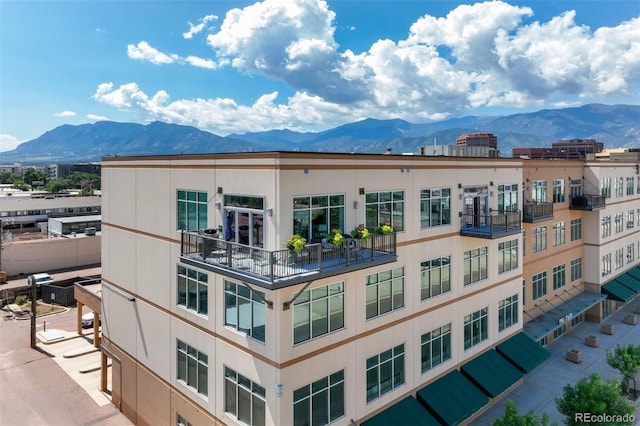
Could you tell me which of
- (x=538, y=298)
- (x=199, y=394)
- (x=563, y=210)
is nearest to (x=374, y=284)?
(x=199, y=394)

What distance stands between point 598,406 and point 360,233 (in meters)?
10.2

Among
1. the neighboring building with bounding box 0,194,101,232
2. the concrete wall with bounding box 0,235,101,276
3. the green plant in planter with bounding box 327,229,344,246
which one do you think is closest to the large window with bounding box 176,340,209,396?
the green plant in planter with bounding box 327,229,344,246

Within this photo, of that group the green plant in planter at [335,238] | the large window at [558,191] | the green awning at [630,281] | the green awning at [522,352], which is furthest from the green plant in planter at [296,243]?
the green awning at [630,281]

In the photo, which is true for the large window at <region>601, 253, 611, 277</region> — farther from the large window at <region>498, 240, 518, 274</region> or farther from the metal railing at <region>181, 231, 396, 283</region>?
the metal railing at <region>181, 231, 396, 283</region>

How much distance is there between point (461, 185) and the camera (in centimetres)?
1775

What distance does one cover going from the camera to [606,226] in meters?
30.3

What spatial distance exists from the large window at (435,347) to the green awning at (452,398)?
2.44ft

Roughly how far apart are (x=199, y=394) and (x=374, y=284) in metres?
7.38

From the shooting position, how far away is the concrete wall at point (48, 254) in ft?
144

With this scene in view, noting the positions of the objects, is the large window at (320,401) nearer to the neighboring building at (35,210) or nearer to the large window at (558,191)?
the large window at (558,191)

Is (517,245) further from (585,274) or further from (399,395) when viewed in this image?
(585,274)

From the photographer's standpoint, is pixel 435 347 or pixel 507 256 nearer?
pixel 435 347

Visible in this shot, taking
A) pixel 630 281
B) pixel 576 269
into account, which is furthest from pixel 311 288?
pixel 630 281

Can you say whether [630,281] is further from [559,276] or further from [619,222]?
[559,276]
